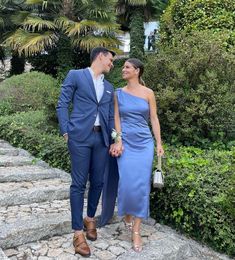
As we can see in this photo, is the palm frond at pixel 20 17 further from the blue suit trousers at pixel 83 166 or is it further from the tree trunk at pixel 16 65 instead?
the blue suit trousers at pixel 83 166

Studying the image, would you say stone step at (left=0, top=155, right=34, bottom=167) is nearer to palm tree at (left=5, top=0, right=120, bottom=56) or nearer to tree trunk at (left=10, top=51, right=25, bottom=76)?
palm tree at (left=5, top=0, right=120, bottom=56)

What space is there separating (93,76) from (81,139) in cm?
54

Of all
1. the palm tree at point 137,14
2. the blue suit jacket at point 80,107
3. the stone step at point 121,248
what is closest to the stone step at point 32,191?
the stone step at point 121,248

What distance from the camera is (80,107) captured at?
3080 millimetres

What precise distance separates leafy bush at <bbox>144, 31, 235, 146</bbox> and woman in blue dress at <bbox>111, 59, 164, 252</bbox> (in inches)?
69.1

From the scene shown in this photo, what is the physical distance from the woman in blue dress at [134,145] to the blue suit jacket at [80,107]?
0.27 m

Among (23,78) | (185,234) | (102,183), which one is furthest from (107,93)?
(23,78)

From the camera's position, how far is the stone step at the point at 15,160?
5148 millimetres

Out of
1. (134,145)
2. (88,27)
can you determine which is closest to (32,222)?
(134,145)

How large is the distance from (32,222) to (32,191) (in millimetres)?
728

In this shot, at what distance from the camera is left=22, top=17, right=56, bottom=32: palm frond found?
9734 millimetres

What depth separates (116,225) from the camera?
3.80 meters

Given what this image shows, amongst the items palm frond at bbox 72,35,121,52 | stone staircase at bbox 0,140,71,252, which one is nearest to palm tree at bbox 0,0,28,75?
palm frond at bbox 72,35,121,52

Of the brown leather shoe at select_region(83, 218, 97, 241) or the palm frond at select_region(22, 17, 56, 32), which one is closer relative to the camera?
the brown leather shoe at select_region(83, 218, 97, 241)
